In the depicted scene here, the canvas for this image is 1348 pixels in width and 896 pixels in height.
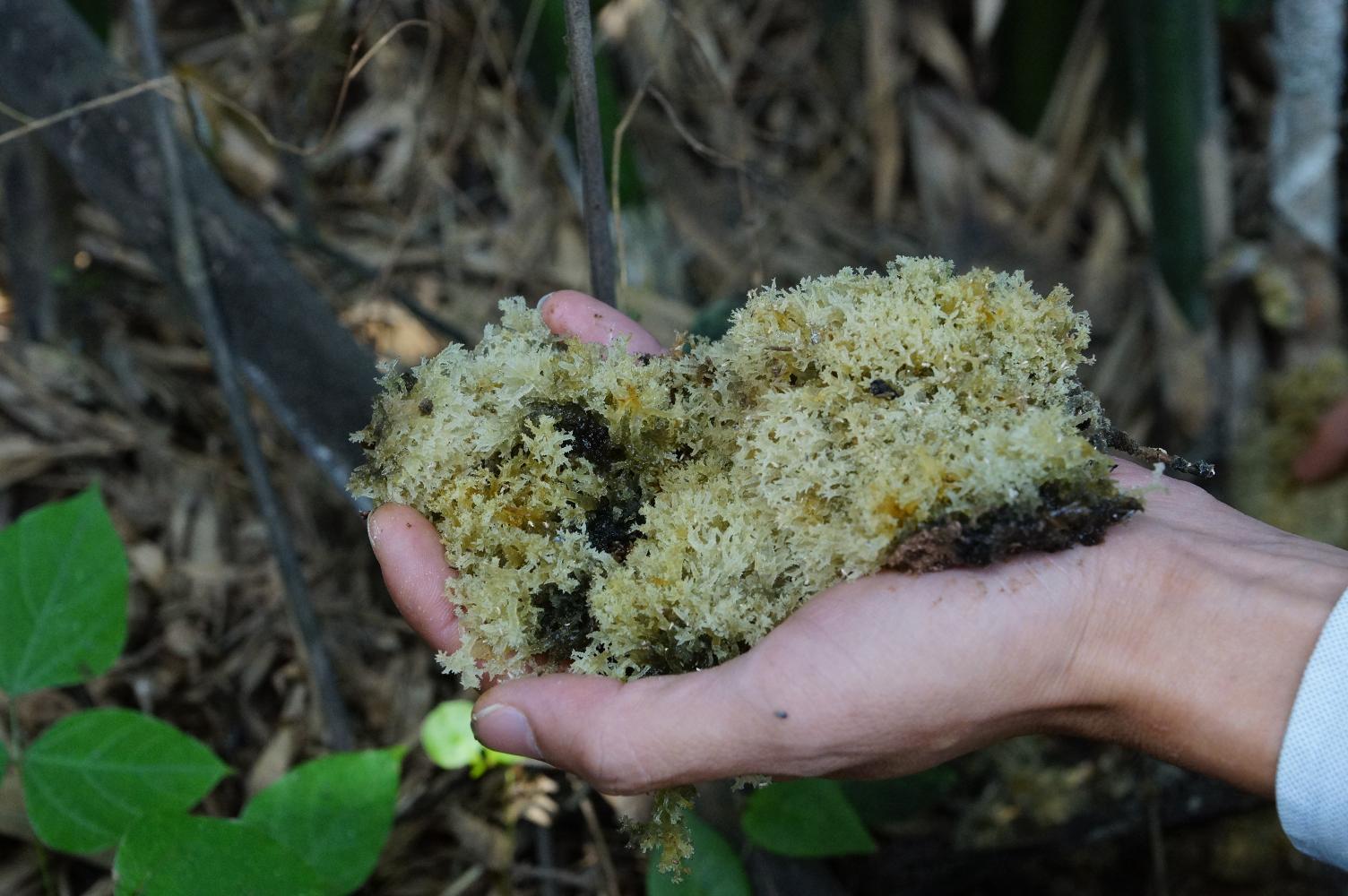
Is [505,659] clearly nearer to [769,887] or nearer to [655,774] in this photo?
[655,774]

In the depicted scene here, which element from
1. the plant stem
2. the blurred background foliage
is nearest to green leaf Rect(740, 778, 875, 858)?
the blurred background foliage

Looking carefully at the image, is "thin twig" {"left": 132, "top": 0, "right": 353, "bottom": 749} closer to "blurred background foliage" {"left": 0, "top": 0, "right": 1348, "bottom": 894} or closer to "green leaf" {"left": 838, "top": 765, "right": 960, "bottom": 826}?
"blurred background foliage" {"left": 0, "top": 0, "right": 1348, "bottom": 894}

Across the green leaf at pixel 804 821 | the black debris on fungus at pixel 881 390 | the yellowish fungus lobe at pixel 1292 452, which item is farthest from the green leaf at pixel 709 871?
the yellowish fungus lobe at pixel 1292 452

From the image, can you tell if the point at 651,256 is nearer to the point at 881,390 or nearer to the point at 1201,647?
the point at 881,390

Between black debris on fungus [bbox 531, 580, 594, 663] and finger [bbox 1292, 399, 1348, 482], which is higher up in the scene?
black debris on fungus [bbox 531, 580, 594, 663]

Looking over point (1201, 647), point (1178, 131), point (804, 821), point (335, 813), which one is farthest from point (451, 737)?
point (1178, 131)

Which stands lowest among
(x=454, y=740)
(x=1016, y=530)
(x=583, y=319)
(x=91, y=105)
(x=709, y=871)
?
(x=709, y=871)
